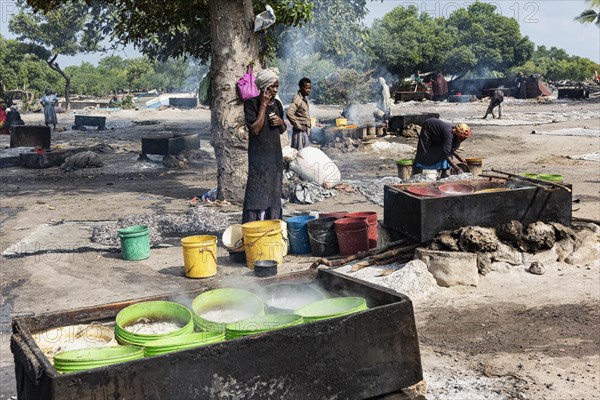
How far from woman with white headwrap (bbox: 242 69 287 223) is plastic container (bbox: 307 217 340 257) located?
17.5 inches

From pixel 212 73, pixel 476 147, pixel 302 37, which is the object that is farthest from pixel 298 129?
pixel 302 37

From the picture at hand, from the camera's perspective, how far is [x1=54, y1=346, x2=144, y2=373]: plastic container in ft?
10.4

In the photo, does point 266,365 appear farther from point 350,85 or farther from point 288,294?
point 350,85

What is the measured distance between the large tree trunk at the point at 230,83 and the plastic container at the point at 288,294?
22.8 feet

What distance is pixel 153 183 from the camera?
14.5 metres

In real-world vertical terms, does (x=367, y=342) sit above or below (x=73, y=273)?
above

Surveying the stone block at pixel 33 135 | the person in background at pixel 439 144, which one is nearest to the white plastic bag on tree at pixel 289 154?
the person in background at pixel 439 144

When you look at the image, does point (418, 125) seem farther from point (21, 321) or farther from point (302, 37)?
point (21, 321)

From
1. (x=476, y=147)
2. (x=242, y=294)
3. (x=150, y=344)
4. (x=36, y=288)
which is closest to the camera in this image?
(x=150, y=344)

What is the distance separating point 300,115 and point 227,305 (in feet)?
28.4

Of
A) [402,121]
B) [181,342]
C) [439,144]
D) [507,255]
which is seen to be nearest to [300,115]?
[439,144]

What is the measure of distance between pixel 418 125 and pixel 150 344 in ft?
58.3

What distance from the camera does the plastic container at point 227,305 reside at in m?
4.01

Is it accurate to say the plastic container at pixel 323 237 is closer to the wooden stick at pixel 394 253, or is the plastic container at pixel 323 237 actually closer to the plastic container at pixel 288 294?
the wooden stick at pixel 394 253
